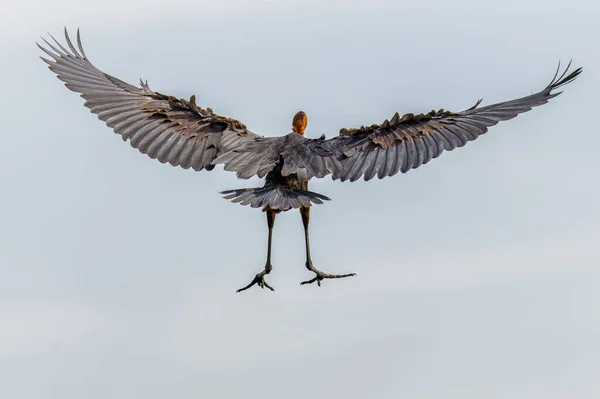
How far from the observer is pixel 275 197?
16.4 meters

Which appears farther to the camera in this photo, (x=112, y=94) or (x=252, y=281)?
(x=112, y=94)

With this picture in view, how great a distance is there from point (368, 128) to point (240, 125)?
1830 millimetres

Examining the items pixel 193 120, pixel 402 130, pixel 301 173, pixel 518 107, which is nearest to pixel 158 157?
pixel 193 120

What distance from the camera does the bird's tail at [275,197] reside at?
16.2 meters

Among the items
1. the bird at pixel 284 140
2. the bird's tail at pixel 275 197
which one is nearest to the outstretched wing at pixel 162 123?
the bird at pixel 284 140

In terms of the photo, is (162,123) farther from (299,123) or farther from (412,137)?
(412,137)

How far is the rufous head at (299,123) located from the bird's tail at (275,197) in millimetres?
2501

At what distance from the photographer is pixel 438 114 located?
18094 mm

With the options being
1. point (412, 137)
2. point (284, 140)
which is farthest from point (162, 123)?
point (412, 137)

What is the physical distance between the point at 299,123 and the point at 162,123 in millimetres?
1988

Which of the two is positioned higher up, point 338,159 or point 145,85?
point 145,85

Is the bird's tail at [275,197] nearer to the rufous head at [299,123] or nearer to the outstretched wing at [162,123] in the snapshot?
the outstretched wing at [162,123]

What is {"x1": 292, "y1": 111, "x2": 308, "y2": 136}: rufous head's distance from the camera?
62.4ft

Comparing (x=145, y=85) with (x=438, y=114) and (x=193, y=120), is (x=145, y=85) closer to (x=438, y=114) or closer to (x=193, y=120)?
(x=193, y=120)
